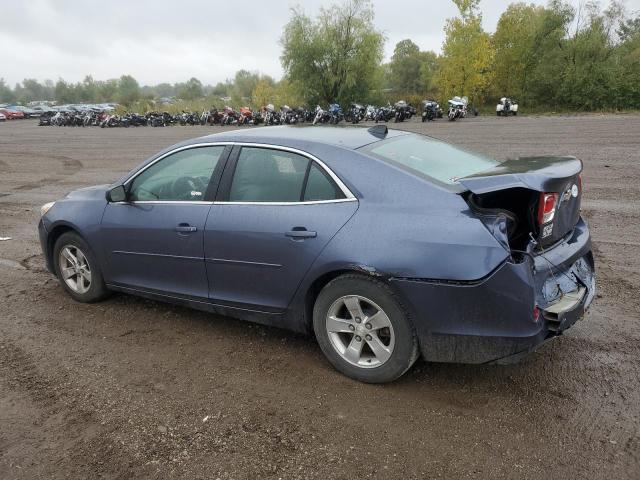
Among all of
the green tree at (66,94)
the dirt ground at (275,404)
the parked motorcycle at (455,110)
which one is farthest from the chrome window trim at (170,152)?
the green tree at (66,94)

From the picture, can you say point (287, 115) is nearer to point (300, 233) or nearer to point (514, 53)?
point (514, 53)

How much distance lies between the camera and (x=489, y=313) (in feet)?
9.43

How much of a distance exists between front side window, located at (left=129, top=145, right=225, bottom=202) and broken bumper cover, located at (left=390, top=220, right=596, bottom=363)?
1789 millimetres

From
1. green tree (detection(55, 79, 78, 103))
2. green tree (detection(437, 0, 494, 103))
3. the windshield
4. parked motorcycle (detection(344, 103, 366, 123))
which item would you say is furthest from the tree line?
green tree (detection(55, 79, 78, 103))

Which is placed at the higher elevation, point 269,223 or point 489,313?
point 269,223

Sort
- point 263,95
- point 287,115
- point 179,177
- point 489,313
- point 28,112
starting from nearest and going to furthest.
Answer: point 489,313 < point 179,177 < point 287,115 < point 28,112 < point 263,95

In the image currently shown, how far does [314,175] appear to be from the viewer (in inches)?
137

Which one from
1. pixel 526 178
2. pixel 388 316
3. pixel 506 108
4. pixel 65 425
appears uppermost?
pixel 526 178

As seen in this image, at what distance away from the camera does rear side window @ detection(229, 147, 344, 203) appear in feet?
11.3

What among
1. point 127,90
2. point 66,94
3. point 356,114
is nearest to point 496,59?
point 356,114

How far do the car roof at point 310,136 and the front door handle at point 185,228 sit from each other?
27.8 inches

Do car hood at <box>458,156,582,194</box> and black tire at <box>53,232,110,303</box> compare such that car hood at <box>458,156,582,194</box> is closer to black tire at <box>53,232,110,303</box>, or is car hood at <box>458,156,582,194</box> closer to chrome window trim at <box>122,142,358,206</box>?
chrome window trim at <box>122,142,358,206</box>

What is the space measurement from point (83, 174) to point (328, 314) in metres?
12.6

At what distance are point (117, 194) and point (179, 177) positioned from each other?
0.61m
